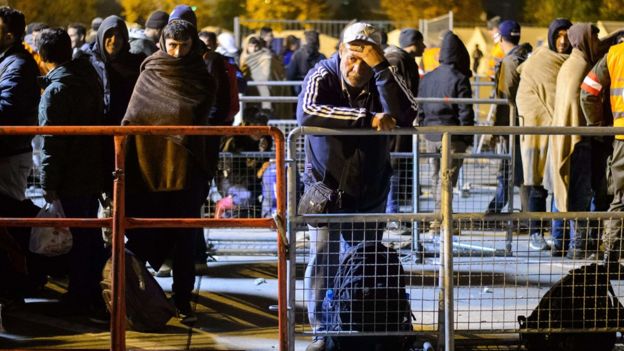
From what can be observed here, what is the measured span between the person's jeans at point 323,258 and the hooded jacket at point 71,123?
5.71 ft

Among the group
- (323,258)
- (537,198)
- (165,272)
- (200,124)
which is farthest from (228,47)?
(323,258)

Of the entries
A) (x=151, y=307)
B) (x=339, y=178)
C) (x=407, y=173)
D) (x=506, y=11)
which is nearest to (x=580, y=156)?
(x=407, y=173)

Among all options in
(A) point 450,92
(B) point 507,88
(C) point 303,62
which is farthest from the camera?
(C) point 303,62

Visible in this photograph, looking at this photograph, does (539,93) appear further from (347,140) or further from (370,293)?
(370,293)

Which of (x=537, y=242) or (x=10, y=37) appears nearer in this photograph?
(x=10, y=37)

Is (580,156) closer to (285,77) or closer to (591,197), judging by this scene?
(591,197)

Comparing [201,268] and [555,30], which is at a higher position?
[555,30]

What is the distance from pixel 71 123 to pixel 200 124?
858mm

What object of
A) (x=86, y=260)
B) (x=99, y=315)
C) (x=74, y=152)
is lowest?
(x=99, y=315)

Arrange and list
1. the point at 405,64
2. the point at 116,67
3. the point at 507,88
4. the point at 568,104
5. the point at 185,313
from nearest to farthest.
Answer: the point at 185,313
the point at 116,67
the point at 568,104
the point at 405,64
the point at 507,88

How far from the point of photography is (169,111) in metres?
7.21

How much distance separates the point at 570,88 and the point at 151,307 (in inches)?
167

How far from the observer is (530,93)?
32.2 ft

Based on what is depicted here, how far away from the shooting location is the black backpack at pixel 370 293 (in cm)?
622
